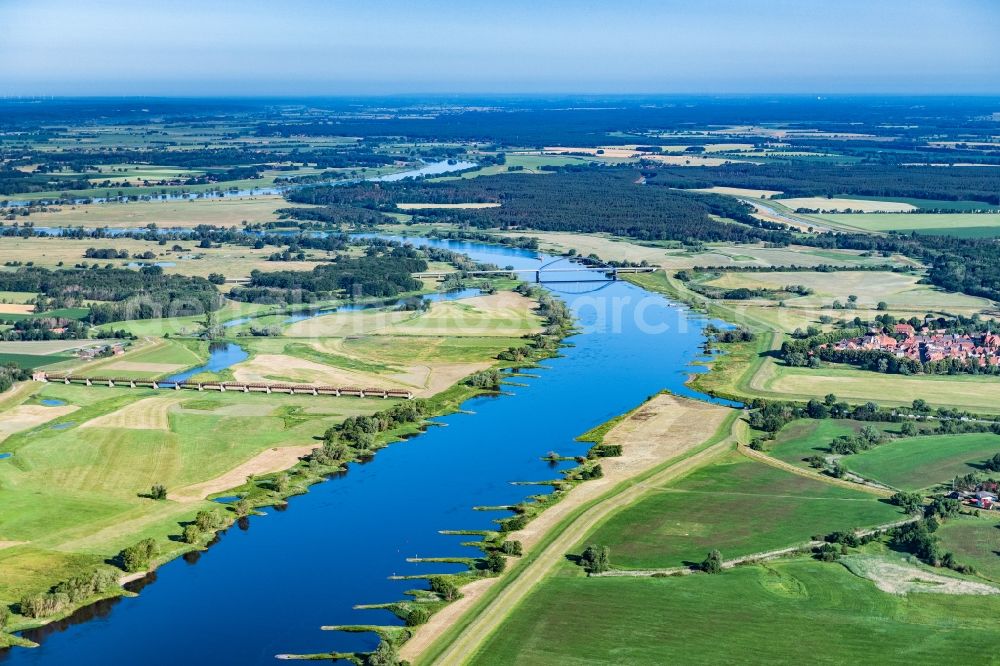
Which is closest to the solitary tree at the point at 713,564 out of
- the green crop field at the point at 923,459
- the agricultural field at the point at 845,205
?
the green crop field at the point at 923,459

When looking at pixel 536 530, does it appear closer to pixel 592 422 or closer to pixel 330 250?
pixel 592 422

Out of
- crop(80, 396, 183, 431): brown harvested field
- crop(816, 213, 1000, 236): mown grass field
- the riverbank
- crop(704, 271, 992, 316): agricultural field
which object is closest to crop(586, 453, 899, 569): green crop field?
the riverbank

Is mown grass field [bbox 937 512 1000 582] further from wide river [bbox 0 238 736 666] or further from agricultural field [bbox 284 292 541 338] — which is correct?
agricultural field [bbox 284 292 541 338]

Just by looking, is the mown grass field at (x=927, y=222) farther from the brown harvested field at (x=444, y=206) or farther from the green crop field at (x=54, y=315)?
the green crop field at (x=54, y=315)

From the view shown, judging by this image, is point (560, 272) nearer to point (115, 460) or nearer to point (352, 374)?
point (352, 374)

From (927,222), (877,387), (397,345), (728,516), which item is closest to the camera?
(728,516)

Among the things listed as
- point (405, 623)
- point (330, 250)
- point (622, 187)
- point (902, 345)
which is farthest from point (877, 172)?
point (405, 623)

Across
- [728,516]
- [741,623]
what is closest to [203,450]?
[728,516]
